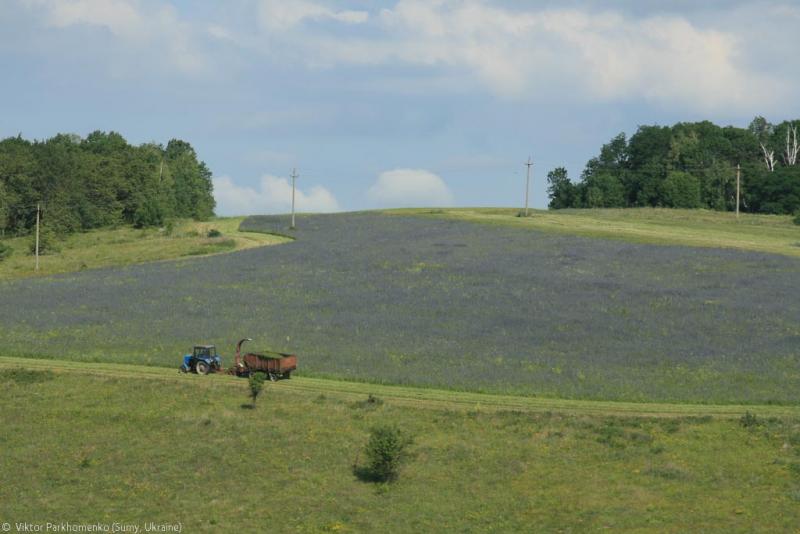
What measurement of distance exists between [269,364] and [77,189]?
10972 centimetres

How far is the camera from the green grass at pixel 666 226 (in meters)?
98.3

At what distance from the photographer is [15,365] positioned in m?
55.2

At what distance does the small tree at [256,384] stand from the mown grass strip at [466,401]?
2.30m

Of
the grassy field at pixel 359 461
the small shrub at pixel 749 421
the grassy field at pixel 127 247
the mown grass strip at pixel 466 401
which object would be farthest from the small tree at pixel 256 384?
the grassy field at pixel 127 247

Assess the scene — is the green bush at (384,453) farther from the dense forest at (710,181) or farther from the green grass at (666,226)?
the dense forest at (710,181)

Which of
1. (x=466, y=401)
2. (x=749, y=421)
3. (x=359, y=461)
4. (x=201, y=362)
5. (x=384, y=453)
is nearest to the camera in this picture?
(x=384, y=453)

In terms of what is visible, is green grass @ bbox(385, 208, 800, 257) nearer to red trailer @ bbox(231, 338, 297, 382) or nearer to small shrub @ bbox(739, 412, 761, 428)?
small shrub @ bbox(739, 412, 761, 428)

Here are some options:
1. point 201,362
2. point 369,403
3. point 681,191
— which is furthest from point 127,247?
point 681,191

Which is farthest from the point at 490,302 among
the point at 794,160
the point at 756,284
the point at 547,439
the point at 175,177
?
the point at 794,160

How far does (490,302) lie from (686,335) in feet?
48.5

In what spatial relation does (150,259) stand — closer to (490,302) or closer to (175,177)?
(490,302)

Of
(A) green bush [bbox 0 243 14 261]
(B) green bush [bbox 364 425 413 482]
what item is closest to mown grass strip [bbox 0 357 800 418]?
(B) green bush [bbox 364 425 413 482]

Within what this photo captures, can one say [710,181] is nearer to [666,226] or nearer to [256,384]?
[666,226]

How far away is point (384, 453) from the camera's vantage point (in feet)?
128
